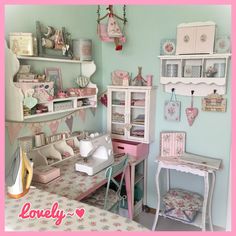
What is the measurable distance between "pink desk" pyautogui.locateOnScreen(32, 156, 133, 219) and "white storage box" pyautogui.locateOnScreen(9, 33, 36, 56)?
92 cm

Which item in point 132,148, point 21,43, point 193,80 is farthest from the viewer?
point 132,148

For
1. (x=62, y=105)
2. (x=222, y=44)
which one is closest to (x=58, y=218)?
(x=62, y=105)

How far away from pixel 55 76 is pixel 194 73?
1237mm

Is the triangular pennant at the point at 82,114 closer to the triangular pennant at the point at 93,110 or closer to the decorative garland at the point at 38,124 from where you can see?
the decorative garland at the point at 38,124

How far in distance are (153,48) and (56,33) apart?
3.16 ft

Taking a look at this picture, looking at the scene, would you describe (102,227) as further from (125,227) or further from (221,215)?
(221,215)

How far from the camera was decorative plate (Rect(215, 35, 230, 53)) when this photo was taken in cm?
218

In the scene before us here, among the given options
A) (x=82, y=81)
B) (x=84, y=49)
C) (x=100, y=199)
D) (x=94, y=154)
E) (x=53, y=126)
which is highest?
(x=84, y=49)

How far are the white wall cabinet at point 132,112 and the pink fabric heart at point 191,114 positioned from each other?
346 millimetres

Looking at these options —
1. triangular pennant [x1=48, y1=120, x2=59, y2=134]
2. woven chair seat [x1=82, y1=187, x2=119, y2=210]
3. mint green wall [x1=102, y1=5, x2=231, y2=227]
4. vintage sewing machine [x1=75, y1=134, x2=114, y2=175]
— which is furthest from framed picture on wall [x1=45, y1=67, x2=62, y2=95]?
woven chair seat [x1=82, y1=187, x2=119, y2=210]

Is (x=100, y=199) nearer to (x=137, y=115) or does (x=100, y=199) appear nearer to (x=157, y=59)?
(x=137, y=115)

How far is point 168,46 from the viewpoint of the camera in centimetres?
242

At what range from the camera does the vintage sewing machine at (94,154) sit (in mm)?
2009

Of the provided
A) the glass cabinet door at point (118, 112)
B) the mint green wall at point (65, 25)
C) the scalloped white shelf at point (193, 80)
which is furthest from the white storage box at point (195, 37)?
the mint green wall at point (65, 25)
